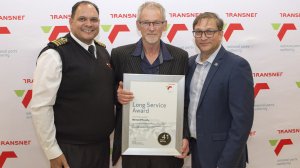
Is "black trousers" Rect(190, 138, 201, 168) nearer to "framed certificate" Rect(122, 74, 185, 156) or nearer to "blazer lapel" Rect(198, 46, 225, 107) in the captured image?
"framed certificate" Rect(122, 74, 185, 156)

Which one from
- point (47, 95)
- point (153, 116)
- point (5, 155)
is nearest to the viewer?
point (47, 95)

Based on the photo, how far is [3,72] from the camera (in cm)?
235

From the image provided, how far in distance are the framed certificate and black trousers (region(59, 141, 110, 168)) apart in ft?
0.71

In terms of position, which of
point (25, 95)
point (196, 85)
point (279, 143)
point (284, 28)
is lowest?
point (279, 143)

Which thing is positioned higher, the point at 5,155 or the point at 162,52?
the point at 162,52

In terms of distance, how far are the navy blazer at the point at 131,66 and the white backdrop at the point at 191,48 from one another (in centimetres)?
55

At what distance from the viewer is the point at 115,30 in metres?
2.42

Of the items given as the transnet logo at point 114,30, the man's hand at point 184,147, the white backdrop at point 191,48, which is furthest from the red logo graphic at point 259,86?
the transnet logo at point 114,30

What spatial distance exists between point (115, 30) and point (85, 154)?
3.47ft

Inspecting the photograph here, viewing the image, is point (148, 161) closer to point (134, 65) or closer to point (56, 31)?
point (134, 65)

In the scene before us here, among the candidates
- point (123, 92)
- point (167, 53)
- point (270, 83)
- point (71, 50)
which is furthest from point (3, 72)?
point (270, 83)

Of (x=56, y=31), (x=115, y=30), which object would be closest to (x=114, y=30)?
(x=115, y=30)

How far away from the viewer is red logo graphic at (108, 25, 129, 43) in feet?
7.92

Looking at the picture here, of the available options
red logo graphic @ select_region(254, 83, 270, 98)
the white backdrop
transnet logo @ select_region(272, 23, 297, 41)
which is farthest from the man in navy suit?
transnet logo @ select_region(272, 23, 297, 41)
